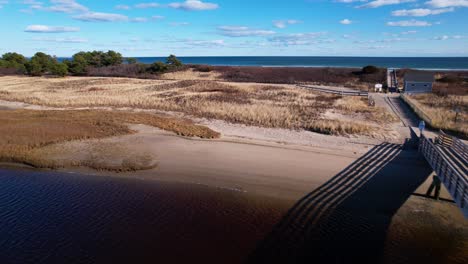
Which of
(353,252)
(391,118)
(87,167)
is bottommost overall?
(353,252)

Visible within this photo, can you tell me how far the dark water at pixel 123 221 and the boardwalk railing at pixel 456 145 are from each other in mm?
9598

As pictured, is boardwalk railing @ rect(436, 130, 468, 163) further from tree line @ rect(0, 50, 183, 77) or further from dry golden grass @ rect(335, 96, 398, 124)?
tree line @ rect(0, 50, 183, 77)

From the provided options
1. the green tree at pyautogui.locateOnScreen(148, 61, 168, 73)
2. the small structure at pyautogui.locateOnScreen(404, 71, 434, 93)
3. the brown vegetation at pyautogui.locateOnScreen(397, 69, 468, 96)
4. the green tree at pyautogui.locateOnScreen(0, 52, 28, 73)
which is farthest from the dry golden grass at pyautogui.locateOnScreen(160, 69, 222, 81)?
the small structure at pyautogui.locateOnScreen(404, 71, 434, 93)

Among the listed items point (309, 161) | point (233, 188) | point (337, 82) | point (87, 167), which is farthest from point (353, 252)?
point (337, 82)

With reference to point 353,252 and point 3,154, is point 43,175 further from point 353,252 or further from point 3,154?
point 353,252

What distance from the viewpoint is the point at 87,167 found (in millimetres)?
17609

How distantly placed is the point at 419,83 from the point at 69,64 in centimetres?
6890

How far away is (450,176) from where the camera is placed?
11820mm

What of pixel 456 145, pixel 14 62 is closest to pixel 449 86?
pixel 456 145

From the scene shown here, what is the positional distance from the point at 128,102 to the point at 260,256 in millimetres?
30012

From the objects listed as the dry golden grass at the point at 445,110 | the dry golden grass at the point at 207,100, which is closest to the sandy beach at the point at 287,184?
the dry golden grass at the point at 207,100

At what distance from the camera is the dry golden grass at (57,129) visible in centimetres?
1906

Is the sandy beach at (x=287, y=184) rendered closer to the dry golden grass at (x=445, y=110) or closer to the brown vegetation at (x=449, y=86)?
the dry golden grass at (x=445, y=110)

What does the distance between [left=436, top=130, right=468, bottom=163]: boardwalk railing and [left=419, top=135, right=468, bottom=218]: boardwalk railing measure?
36.3 inches
